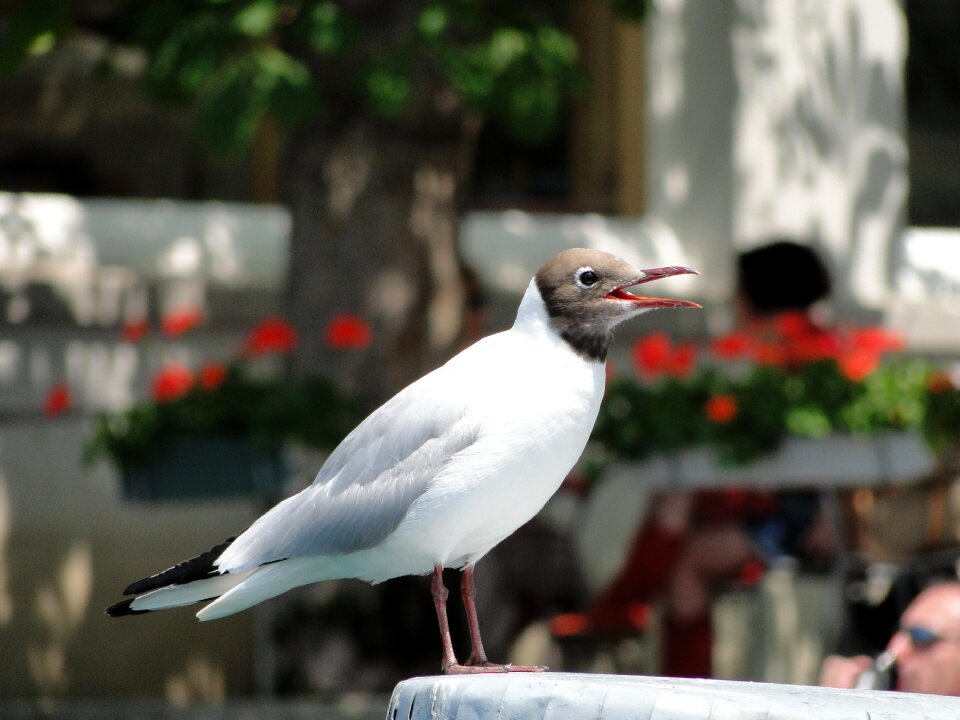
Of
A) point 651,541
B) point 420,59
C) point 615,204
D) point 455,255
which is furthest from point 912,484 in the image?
point 615,204

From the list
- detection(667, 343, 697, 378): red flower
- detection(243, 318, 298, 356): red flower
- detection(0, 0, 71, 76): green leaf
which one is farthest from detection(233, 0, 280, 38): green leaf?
detection(667, 343, 697, 378): red flower

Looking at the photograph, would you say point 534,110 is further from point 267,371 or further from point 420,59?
point 267,371

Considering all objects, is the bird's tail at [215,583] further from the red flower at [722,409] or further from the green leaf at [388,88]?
the red flower at [722,409]

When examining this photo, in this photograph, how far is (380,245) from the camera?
534 cm

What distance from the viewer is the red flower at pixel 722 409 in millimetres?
4797

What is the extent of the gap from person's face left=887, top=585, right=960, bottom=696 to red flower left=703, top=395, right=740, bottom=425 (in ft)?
3.41

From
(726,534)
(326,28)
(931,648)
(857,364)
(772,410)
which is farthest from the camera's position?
(726,534)

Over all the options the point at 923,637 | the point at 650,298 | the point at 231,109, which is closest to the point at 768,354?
the point at 923,637

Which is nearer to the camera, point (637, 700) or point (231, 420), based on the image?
point (637, 700)

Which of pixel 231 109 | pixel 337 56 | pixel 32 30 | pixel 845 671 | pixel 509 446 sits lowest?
pixel 845 671

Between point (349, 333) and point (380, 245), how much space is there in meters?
0.47

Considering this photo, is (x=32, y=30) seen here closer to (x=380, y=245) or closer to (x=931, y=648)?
(x=380, y=245)

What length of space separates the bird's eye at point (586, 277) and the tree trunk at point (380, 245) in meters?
2.54

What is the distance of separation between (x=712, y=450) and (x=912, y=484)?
97 cm
